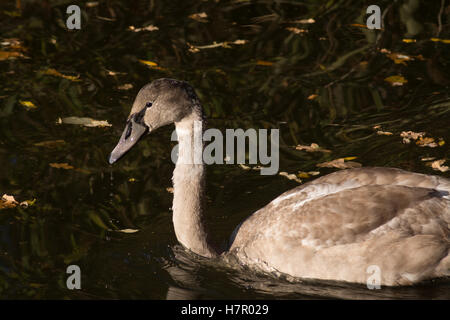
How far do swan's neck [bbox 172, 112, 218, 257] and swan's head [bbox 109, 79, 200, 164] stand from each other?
0.17 metres

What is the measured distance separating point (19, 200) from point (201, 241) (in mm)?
2584

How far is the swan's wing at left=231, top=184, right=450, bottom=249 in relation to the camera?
321 inches

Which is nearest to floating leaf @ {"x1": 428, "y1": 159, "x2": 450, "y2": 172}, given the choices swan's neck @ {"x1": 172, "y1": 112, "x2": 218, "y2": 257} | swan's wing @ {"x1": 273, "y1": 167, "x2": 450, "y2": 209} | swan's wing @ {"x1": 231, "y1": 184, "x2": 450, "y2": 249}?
swan's wing @ {"x1": 273, "y1": 167, "x2": 450, "y2": 209}

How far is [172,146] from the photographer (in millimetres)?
11508

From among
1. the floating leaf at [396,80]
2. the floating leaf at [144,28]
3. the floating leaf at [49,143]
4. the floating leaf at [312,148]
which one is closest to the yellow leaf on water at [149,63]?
the floating leaf at [144,28]

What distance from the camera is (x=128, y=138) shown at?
332 inches

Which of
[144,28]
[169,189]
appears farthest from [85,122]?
[144,28]

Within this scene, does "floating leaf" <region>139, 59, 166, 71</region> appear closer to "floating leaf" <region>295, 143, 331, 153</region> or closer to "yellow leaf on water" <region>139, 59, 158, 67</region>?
"yellow leaf on water" <region>139, 59, 158, 67</region>

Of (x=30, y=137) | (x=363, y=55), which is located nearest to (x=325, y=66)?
(x=363, y=55)

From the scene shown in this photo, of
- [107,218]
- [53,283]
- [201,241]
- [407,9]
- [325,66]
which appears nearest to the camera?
[53,283]

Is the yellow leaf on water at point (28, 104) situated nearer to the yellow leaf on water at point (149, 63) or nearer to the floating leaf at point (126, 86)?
the floating leaf at point (126, 86)

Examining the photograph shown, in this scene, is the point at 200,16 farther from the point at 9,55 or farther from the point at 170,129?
the point at 170,129

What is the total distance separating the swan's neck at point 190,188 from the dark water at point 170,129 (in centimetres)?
27

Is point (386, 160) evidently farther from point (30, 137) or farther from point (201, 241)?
point (30, 137)
